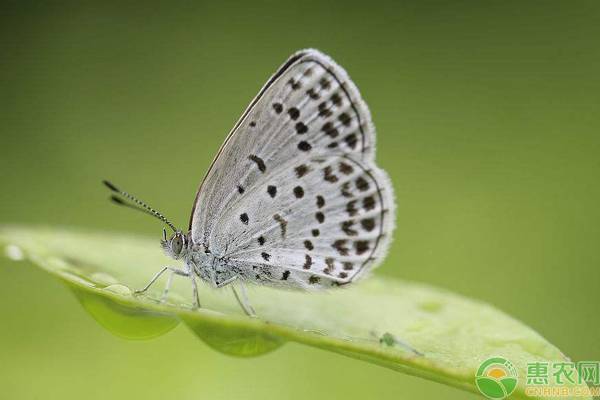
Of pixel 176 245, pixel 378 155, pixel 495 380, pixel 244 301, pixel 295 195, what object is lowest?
pixel 495 380

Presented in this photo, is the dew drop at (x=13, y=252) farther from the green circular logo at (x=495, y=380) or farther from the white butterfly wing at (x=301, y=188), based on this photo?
the green circular logo at (x=495, y=380)

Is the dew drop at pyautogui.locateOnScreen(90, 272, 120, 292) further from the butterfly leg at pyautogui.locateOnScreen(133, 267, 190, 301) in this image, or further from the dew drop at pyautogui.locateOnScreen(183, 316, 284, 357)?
the dew drop at pyautogui.locateOnScreen(183, 316, 284, 357)

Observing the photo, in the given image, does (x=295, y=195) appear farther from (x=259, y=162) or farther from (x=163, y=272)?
(x=163, y=272)

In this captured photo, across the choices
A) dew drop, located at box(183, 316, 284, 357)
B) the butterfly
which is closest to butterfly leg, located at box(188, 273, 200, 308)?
the butterfly

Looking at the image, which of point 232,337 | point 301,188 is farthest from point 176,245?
point 232,337

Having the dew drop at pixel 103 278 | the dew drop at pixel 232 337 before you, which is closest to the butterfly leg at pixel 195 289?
the dew drop at pixel 103 278
